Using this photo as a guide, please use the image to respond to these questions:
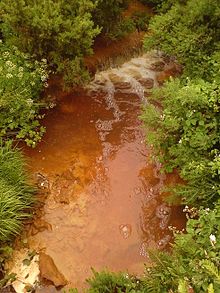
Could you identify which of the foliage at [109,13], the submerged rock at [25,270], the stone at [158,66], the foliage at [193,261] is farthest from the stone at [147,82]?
the foliage at [193,261]

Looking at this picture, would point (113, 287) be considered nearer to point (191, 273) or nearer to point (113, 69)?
point (191, 273)

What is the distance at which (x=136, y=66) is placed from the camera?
29.0 feet

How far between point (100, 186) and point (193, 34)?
9.48ft

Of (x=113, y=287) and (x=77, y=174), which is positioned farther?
(x=77, y=174)

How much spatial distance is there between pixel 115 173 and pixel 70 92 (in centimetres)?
198

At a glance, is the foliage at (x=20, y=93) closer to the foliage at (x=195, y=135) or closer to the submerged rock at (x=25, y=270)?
the submerged rock at (x=25, y=270)

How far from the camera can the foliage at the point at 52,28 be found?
6700 millimetres

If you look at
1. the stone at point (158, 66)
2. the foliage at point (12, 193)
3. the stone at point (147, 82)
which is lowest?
the foliage at point (12, 193)

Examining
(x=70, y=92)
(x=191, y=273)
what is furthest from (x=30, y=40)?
(x=191, y=273)

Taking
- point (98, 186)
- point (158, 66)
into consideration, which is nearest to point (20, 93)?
point (98, 186)

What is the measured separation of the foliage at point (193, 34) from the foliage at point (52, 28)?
1230 mm

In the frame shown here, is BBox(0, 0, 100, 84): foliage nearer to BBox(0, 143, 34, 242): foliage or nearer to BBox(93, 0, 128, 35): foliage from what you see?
BBox(93, 0, 128, 35): foliage

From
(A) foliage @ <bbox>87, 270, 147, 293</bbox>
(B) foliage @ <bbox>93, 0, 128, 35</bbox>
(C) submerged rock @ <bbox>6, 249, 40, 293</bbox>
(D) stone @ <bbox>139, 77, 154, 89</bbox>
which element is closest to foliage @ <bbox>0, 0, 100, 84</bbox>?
(B) foliage @ <bbox>93, 0, 128, 35</bbox>

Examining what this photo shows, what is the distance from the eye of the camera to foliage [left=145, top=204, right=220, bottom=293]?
394 cm
